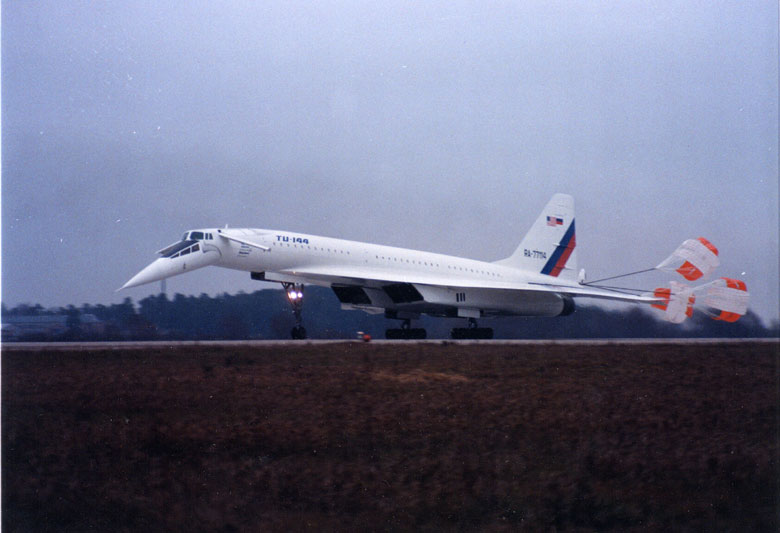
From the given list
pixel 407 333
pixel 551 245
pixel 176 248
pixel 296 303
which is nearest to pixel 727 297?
pixel 407 333

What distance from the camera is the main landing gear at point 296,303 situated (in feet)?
65.7

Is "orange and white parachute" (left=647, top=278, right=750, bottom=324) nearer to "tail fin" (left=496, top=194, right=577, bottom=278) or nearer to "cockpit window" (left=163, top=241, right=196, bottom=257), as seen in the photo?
"tail fin" (left=496, top=194, right=577, bottom=278)

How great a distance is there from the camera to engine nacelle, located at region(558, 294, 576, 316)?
25.1 metres

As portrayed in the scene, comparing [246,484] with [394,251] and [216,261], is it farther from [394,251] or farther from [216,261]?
[394,251]

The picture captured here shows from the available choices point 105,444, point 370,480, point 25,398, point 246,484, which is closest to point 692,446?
point 370,480

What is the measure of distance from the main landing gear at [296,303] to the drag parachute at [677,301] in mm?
8765

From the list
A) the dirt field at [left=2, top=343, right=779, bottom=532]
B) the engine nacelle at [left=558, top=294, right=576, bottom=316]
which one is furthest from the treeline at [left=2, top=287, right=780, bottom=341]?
the dirt field at [left=2, top=343, right=779, bottom=532]

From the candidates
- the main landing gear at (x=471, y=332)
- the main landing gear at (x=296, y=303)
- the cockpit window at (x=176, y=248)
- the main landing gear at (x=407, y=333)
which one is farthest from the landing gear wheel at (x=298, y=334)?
the main landing gear at (x=471, y=332)

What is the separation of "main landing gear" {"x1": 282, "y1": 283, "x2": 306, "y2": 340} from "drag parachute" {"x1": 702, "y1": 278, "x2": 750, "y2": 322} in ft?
32.1

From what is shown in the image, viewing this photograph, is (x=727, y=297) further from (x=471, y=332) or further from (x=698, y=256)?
(x=471, y=332)

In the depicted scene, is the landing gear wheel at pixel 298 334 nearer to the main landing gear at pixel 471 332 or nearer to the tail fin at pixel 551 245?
the main landing gear at pixel 471 332

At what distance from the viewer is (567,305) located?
82.8 feet

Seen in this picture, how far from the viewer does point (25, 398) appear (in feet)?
36.1

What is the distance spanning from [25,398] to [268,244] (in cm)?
943
